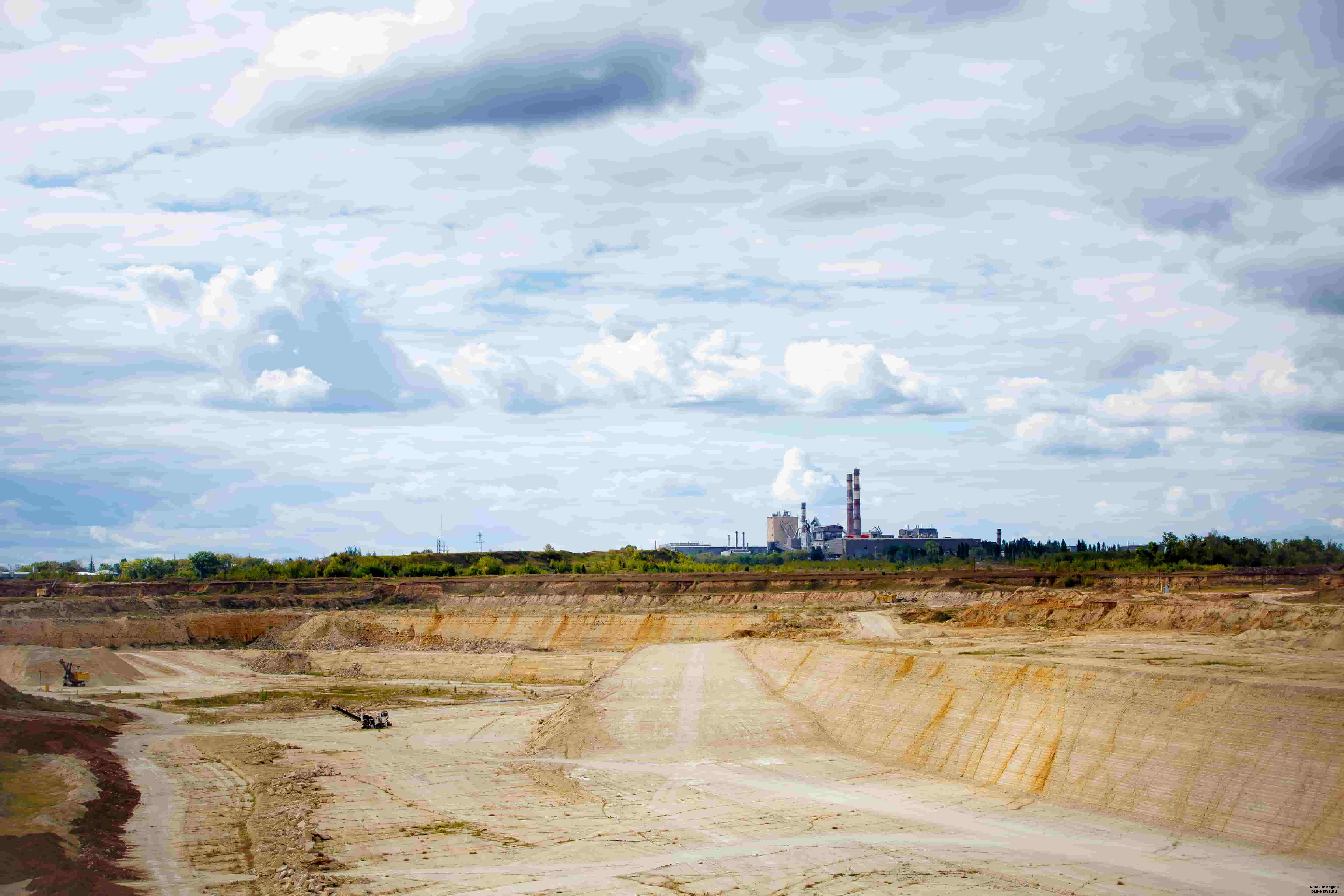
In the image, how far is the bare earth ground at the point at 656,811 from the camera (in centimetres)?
2709

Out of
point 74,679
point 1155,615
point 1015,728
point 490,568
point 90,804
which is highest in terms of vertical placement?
point 1155,615

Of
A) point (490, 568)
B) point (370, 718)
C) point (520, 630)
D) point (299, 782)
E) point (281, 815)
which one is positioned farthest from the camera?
point (490, 568)

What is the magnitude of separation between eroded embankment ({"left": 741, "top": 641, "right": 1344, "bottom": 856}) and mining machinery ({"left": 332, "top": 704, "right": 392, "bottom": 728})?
84.6ft

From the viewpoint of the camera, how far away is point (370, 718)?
194 ft

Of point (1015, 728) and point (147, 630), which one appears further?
point (147, 630)

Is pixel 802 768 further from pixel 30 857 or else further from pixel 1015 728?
pixel 30 857

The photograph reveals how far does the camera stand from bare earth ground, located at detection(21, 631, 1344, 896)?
27.1m

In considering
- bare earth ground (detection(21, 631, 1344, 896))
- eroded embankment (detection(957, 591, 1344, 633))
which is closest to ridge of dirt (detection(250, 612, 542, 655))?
bare earth ground (detection(21, 631, 1344, 896))

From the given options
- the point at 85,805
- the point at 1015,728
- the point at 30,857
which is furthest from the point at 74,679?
the point at 1015,728

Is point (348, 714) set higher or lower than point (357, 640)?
higher

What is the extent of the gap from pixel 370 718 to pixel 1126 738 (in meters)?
41.1

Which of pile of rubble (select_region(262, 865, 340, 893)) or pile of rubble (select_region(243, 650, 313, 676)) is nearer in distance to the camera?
pile of rubble (select_region(262, 865, 340, 893))

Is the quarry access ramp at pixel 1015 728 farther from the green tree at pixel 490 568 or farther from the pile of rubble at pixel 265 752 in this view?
the green tree at pixel 490 568

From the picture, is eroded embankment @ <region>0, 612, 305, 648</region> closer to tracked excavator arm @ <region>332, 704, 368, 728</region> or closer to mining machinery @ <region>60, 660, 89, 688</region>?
mining machinery @ <region>60, 660, 89, 688</region>
